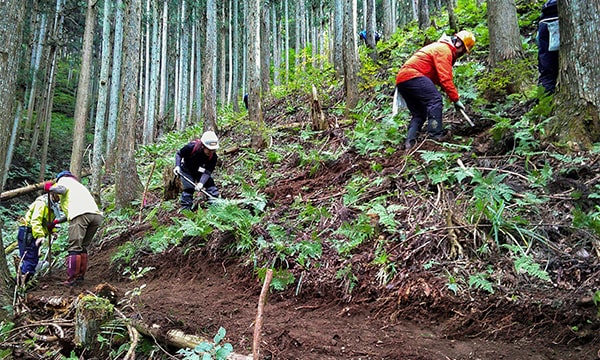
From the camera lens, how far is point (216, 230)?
17.7ft

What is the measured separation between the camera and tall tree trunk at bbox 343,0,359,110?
27.4 feet

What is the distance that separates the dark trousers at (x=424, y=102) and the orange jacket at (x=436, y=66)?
108mm

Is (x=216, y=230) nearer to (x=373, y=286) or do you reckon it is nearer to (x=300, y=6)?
(x=373, y=286)

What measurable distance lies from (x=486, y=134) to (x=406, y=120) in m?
1.66

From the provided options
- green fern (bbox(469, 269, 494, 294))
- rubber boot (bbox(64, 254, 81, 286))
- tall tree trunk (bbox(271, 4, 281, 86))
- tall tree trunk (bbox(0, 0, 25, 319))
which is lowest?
rubber boot (bbox(64, 254, 81, 286))

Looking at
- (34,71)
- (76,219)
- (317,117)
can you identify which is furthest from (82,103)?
(34,71)

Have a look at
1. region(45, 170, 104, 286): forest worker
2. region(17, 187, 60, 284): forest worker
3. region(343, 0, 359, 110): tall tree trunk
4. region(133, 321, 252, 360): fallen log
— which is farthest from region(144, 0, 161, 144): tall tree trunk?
region(133, 321, 252, 360): fallen log

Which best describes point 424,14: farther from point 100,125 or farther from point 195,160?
point 100,125

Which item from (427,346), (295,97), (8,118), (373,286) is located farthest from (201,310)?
(295,97)

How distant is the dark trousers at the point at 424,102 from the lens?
17.5ft

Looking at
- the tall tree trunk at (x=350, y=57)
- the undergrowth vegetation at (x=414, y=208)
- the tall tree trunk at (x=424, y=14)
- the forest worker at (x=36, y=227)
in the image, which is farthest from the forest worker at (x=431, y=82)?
the tall tree trunk at (x=424, y=14)

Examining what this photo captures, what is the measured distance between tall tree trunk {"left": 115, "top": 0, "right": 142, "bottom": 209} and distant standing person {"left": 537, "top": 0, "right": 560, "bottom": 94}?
7.66m

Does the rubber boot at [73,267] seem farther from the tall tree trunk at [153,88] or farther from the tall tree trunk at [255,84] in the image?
the tall tree trunk at [153,88]

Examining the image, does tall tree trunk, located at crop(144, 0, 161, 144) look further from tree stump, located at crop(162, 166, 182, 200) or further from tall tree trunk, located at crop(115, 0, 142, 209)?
tree stump, located at crop(162, 166, 182, 200)
